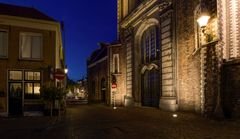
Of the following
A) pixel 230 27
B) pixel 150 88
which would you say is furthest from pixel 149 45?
pixel 230 27

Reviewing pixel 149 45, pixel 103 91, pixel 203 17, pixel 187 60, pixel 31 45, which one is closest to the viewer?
pixel 203 17

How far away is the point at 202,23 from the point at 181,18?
7.50m

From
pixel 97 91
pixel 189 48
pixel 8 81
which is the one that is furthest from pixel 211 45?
pixel 97 91

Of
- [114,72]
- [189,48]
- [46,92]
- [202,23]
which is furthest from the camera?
[114,72]

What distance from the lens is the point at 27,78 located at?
21203 millimetres

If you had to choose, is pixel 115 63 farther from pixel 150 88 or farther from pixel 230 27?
pixel 230 27

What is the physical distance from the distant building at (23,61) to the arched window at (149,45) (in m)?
10.1

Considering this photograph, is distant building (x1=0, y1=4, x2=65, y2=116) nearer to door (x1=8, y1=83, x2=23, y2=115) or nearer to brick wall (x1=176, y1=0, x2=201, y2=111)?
door (x1=8, y1=83, x2=23, y2=115)

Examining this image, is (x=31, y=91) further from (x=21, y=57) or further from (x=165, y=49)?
(x=165, y=49)

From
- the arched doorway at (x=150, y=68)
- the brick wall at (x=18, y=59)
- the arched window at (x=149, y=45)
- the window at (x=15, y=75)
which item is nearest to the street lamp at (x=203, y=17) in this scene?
the brick wall at (x=18, y=59)

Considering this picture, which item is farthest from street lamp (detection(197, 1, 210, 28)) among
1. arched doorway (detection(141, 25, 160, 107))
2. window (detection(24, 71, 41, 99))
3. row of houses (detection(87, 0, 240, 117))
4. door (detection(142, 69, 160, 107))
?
door (detection(142, 69, 160, 107))

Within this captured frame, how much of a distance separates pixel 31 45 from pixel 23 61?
3.85 ft

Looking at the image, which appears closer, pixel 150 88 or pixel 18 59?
pixel 18 59

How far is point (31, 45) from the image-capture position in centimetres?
2161
